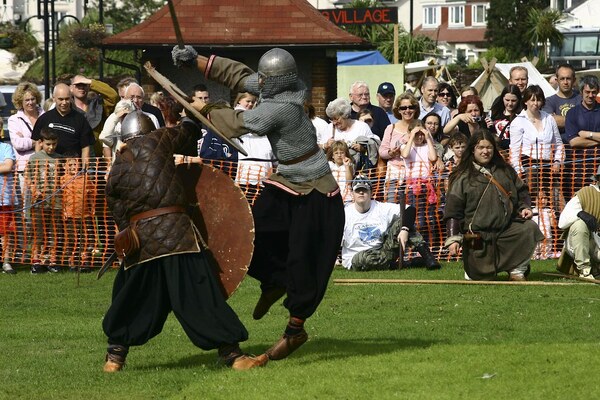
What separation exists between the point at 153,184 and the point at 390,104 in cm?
910

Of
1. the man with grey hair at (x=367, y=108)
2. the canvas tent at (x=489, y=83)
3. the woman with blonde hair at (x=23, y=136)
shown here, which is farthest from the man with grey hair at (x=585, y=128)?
the woman with blonde hair at (x=23, y=136)

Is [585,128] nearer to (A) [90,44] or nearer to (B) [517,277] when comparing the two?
(B) [517,277]

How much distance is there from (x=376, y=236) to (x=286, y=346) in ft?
19.8

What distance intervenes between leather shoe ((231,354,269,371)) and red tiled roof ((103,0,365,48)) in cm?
1756

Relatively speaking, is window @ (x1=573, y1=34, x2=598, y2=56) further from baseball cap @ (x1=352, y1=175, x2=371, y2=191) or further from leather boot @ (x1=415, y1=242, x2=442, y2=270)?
leather boot @ (x1=415, y1=242, x2=442, y2=270)

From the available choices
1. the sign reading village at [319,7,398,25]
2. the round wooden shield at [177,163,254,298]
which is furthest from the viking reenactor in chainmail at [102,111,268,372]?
the sign reading village at [319,7,398,25]

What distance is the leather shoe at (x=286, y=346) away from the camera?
30.6 feet

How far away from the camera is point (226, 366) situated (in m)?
9.27

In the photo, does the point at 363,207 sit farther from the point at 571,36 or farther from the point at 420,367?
the point at 571,36

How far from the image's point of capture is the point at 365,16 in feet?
127

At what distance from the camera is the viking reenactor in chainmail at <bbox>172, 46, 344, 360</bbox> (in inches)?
354

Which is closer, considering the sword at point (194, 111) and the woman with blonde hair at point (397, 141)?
the sword at point (194, 111)

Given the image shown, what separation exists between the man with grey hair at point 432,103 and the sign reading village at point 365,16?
20371 mm

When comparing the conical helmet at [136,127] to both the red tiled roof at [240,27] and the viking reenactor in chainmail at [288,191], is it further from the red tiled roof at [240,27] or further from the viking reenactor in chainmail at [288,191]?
the red tiled roof at [240,27]
